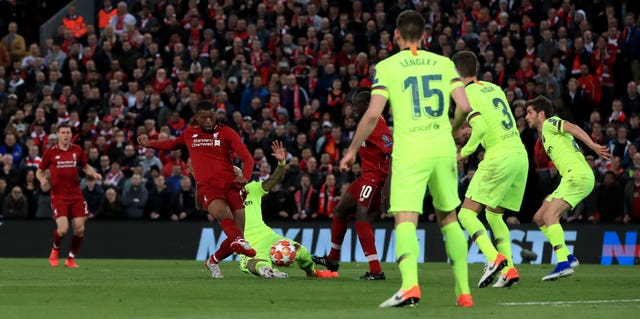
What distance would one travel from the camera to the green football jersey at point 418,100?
11.0m

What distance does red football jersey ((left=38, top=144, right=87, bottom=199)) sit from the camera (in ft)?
75.7

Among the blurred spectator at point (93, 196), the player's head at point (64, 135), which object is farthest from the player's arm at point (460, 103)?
the blurred spectator at point (93, 196)

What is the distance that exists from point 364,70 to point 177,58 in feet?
18.9

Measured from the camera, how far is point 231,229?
16.5m

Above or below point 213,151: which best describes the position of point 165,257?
below

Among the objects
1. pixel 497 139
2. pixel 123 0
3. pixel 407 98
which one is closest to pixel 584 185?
pixel 497 139

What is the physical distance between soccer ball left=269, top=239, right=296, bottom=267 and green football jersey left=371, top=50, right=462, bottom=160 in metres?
5.90

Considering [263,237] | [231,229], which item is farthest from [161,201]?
[231,229]

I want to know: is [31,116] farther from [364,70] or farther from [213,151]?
[213,151]

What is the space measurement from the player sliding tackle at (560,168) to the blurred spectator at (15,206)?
52.5 feet

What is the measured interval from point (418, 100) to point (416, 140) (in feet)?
1.22

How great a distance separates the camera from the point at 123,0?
38375mm

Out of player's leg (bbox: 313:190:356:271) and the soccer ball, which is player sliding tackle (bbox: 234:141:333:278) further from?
player's leg (bbox: 313:190:356:271)

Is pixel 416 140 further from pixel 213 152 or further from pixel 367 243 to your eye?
pixel 213 152
